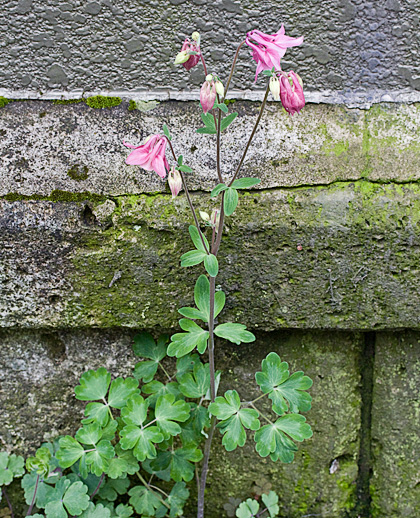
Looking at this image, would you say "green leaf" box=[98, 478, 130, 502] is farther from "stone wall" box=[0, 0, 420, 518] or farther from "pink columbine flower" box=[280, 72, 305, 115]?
"pink columbine flower" box=[280, 72, 305, 115]

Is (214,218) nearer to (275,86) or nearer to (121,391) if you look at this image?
(275,86)

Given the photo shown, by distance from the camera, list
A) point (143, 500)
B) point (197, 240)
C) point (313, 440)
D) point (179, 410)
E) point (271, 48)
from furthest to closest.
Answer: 1. point (313, 440)
2. point (143, 500)
3. point (179, 410)
4. point (197, 240)
5. point (271, 48)

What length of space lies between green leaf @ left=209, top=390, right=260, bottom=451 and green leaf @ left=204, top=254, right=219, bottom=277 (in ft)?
1.20

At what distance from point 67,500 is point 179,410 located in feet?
1.41

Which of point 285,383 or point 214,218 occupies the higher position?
point 214,218

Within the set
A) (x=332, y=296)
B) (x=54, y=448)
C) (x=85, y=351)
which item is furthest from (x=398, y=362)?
(x=54, y=448)

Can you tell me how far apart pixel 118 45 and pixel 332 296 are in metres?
0.98

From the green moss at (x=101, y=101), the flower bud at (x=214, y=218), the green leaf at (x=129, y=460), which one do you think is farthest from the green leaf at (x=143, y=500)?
the green moss at (x=101, y=101)

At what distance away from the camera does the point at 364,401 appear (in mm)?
1613

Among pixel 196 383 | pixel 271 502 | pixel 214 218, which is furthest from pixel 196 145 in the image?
pixel 271 502

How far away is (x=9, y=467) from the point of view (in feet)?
5.14

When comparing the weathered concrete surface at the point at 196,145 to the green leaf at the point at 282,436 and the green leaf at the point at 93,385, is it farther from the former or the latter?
the green leaf at the point at 282,436

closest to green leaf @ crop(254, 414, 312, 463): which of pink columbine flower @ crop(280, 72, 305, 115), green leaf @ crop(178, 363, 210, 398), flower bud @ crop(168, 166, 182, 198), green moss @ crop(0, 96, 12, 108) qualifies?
green leaf @ crop(178, 363, 210, 398)

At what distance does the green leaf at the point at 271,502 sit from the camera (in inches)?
62.5
